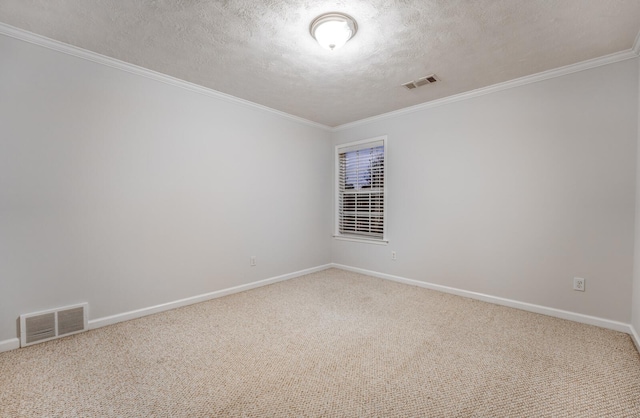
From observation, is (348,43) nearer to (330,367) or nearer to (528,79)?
(528,79)

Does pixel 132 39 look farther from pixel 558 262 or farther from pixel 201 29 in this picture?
pixel 558 262

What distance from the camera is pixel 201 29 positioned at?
7.07ft

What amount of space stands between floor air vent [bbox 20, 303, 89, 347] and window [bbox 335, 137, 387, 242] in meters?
3.45

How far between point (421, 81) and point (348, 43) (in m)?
1.11

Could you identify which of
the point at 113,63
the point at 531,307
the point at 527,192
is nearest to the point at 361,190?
the point at 527,192

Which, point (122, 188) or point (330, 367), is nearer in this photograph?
point (330, 367)

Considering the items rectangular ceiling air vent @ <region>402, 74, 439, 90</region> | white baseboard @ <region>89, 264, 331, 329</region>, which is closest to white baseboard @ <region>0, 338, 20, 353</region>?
white baseboard @ <region>89, 264, 331, 329</region>

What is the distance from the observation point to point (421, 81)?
305cm

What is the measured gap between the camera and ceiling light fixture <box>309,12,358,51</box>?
6.56 ft

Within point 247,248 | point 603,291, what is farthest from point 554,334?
point 247,248

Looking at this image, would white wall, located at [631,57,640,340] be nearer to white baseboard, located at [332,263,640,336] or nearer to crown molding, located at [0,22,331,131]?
white baseboard, located at [332,263,640,336]

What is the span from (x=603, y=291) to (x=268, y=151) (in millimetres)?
3913

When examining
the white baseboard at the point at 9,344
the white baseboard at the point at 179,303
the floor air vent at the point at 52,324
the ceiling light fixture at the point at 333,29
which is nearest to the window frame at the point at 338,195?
the white baseboard at the point at 179,303

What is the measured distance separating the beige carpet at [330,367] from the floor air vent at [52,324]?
0.09m
